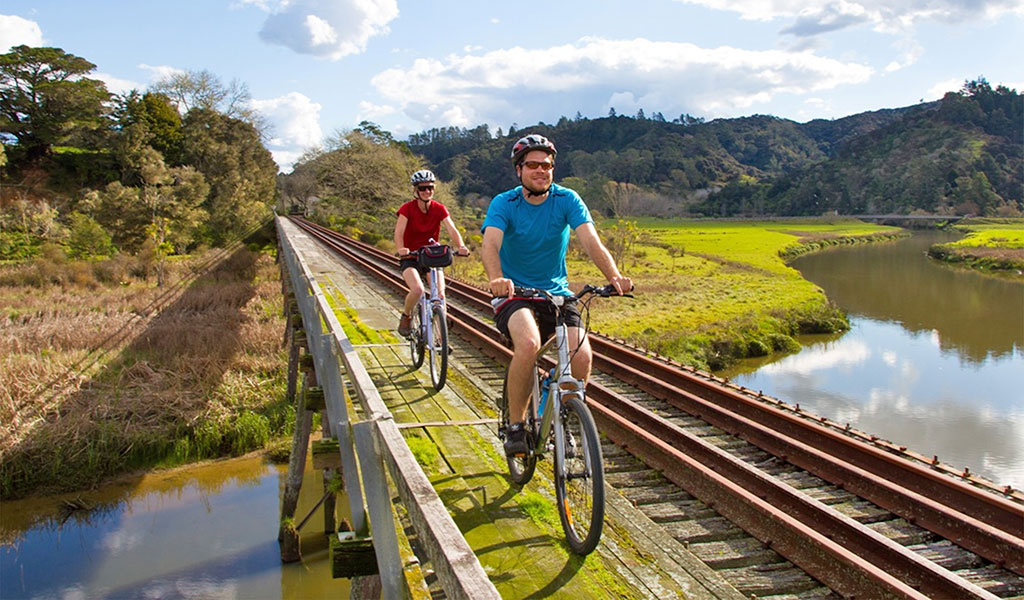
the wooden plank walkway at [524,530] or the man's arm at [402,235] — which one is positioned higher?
the man's arm at [402,235]

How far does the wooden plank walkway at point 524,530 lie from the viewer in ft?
10.1

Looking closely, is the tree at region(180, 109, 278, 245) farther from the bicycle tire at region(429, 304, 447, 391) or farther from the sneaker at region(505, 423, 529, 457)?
the sneaker at region(505, 423, 529, 457)

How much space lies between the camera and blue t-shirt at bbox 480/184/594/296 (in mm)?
3605

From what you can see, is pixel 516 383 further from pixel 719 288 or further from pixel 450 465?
pixel 719 288

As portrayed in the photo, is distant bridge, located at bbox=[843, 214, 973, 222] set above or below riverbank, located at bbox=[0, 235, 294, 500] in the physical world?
above

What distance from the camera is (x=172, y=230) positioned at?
1326 inches

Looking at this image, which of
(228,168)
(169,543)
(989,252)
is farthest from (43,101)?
(989,252)

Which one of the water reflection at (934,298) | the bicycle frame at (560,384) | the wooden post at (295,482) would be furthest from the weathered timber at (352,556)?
the water reflection at (934,298)

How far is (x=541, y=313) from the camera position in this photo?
3.67 meters

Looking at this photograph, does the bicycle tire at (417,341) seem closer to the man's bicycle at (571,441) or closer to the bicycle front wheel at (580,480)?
the man's bicycle at (571,441)

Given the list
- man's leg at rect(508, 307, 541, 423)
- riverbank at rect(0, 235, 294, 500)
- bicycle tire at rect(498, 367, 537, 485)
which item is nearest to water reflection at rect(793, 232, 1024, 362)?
riverbank at rect(0, 235, 294, 500)

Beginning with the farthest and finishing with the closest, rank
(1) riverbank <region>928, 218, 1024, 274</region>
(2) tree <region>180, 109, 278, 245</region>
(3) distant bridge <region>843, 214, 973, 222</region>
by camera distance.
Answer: (3) distant bridge <region>843, 214, 973, 222</region>
(2) tree <region>180, 109, 278, 245</region>
(1) riverbank <region>928, 218, 1024, 274</region>

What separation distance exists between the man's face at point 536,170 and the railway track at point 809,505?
206cm

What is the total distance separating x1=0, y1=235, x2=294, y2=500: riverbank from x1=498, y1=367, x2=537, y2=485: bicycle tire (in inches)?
400
